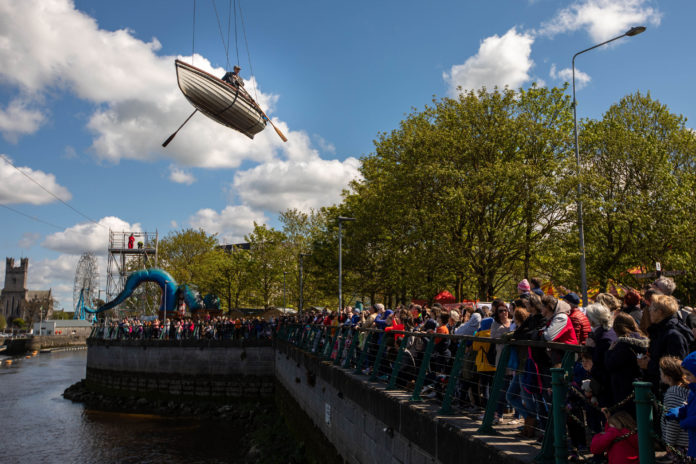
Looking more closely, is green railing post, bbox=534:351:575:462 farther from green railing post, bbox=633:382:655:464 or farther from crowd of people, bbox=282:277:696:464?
green railing post, bbox=633:382:655:464

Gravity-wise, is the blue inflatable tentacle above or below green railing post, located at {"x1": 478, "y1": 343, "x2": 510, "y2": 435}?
above

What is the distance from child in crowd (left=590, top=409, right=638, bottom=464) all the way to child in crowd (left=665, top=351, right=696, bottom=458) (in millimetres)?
432

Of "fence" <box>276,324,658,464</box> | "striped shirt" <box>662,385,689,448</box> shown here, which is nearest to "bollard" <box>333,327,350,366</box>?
"fence" <box>276,324,658,464</box>

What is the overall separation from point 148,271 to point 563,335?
126ft

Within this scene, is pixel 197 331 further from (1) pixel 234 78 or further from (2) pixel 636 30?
(2) pixel 636 30

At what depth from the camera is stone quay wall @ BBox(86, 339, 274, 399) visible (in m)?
29.0

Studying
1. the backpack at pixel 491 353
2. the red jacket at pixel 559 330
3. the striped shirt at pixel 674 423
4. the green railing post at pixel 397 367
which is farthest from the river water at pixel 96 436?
the striped shirt at pixel 674 423

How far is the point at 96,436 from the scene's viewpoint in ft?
74.8

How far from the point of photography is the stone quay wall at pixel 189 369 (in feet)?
95.0

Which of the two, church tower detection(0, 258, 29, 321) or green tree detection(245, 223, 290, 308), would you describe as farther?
church tower detection(0, 258, 29, 321)

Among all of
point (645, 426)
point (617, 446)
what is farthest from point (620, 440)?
point (645, 426)

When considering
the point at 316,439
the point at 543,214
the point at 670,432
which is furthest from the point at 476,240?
the point at 670,432

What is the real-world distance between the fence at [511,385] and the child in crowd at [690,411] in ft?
0.49

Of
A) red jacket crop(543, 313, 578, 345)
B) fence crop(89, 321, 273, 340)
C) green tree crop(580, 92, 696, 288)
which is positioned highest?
green tree crop(580, 92, 696, 288)
